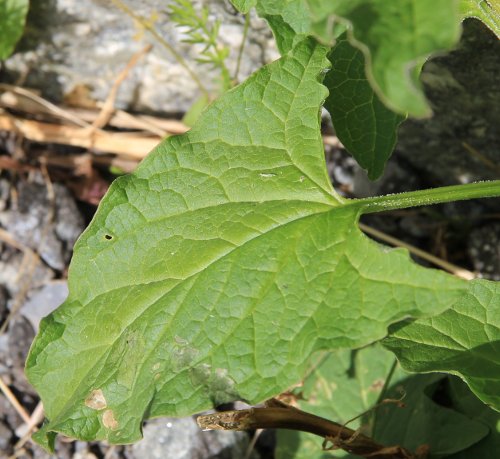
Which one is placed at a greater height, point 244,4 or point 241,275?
point 244,4

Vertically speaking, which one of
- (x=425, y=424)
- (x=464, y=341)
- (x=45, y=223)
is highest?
(x=45, y=223)

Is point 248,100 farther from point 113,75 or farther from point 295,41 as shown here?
point 113,75

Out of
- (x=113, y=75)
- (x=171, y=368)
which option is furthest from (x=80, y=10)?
(x=171, y=368)

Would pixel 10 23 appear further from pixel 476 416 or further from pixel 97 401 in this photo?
pixel 476 416

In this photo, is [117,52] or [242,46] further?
[117,52]

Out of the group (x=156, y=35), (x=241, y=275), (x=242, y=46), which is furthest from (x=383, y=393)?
(x=156, y=35)

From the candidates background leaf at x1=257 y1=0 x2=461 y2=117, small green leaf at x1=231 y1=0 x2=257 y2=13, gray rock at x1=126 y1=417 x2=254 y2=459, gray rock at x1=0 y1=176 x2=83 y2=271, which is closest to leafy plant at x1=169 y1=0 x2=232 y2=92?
small green leaf at x1=231 y1=0 x2=257 y2=13

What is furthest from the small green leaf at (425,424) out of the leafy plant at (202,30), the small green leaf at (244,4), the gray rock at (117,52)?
the gray rock at (117,52)
